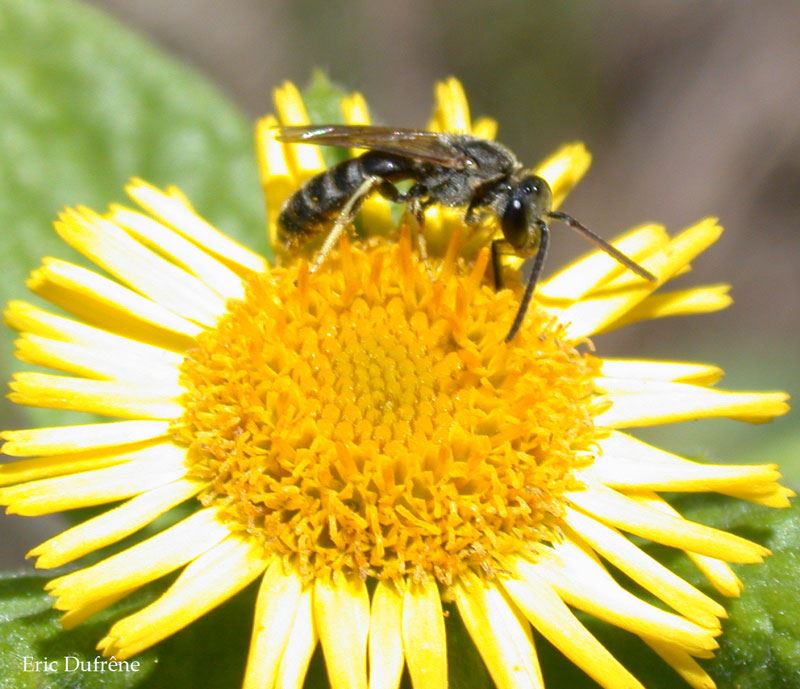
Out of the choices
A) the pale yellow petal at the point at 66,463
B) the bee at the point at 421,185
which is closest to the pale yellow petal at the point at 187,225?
the bee at the point at 421,185

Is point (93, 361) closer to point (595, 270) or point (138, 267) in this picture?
point (138, 267)

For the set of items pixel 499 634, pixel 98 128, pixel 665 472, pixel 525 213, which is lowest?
pixel 499 634

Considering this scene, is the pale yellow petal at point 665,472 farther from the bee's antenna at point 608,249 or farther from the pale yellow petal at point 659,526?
the bee's antenna at point 608,249

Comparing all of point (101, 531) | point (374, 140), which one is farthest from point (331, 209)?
point (101, 531)

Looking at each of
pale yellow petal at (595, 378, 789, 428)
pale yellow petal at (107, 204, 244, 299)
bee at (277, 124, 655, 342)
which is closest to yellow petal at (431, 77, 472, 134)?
bee at (277, 124, 655, 342)

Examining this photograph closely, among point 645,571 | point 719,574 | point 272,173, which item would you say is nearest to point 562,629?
point 645,571

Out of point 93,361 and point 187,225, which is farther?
point 187,225

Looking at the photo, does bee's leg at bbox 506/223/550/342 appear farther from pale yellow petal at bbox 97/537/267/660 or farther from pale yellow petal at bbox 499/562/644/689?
pale yellow petal at bbox 97/537/267/660
